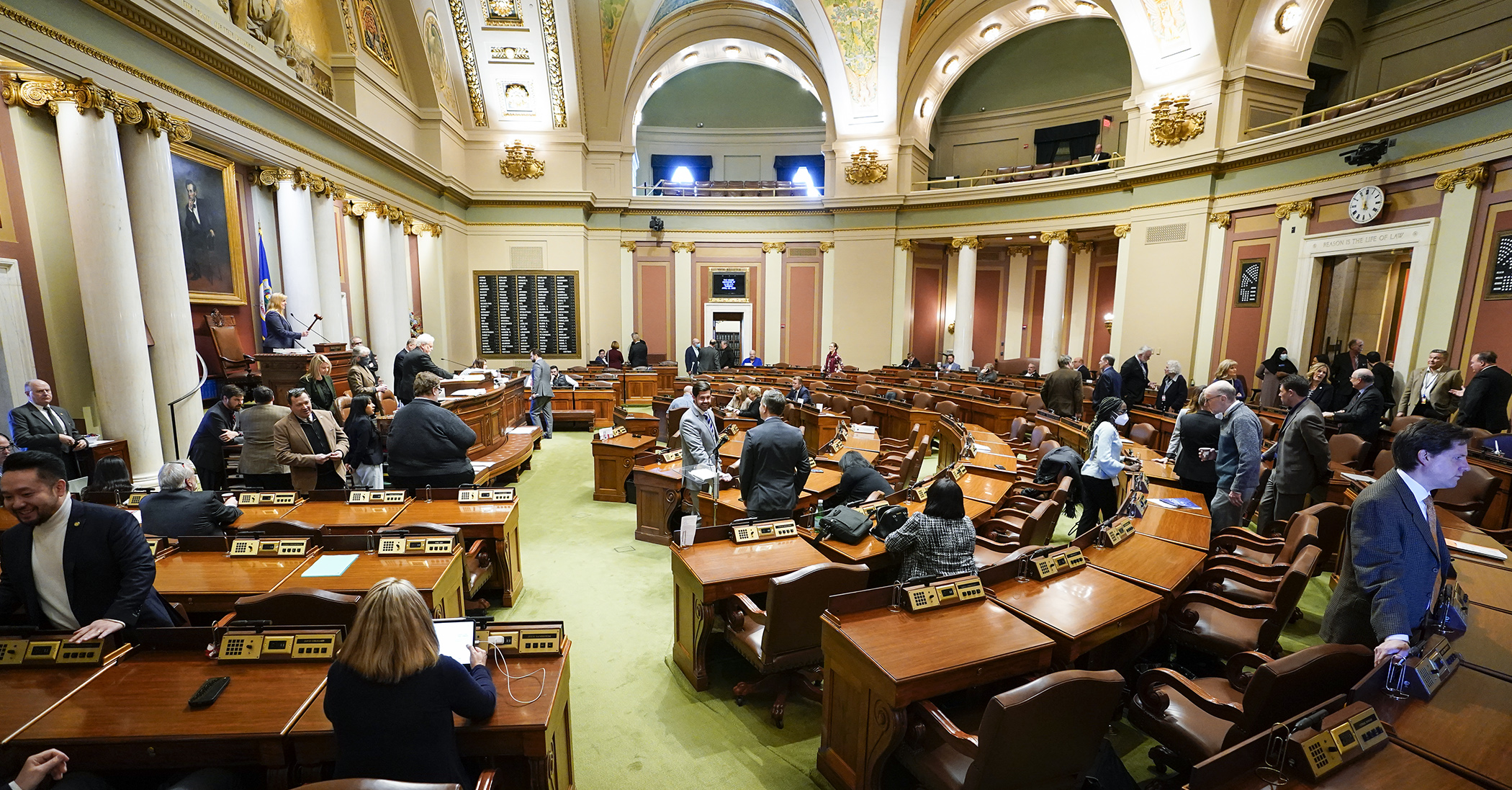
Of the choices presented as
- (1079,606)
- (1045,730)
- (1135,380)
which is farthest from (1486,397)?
(1045,730)

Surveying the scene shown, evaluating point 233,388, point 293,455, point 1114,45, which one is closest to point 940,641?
point 293,455

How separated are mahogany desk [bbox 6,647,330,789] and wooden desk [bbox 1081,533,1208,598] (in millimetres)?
3891

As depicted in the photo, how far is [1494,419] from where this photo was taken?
6258 millimetres

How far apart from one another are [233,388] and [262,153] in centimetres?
517

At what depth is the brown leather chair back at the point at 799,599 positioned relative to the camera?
9.87 feet

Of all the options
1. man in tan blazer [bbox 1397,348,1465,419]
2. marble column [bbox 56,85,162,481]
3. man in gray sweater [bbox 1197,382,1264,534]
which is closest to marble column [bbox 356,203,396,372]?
marble column [bbox 56,85,162,481]

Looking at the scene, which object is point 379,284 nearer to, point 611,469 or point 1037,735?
point 611,469

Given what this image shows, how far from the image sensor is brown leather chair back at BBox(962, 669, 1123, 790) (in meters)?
1.91

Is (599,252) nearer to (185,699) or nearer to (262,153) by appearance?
(262,153)

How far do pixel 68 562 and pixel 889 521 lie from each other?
12.8 feet

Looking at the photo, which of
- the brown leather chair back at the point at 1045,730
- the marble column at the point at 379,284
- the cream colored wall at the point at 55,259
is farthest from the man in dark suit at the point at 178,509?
the marble column at the point at 379,284

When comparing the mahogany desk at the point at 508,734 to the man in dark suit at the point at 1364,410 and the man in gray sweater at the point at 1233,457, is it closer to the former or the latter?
the man in gray sweater at the point at 1233,457

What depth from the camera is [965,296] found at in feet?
53.7

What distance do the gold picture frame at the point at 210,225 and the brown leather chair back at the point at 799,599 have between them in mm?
9014
